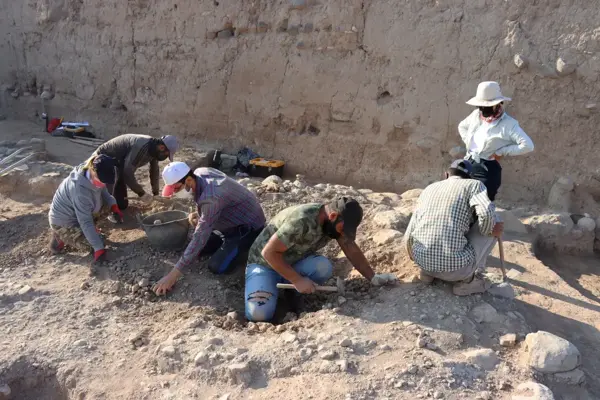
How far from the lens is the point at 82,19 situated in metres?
7.96

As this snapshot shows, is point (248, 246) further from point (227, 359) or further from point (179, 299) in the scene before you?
point (227, 359)

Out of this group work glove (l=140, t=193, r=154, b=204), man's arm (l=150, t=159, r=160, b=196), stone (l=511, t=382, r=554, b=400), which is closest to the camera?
stone (l=511, t=382, r=554, b=400)

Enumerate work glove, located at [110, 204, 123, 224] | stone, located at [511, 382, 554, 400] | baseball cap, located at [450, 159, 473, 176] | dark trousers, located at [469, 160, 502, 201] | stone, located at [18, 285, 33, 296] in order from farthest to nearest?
work glove, located at [110, 204, 123, 224], dark trousers, located at [469, 160, 502, 201], stone, located at [18, 285, 33, 296], baseball cap, located at [450, 159, 473, 176], stone, located at [511, 382, 554, 400]

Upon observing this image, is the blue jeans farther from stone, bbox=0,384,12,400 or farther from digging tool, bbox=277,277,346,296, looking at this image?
stone, bbox=0,384,12,400

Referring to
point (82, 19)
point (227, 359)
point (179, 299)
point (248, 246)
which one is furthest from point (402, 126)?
point (82, 19)

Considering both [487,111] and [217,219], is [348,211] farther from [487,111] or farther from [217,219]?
[487,111]

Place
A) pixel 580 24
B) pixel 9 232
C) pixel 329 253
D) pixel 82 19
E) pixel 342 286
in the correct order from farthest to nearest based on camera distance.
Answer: pixel 82 19 < pixel 580 24 < pixel 9 232 < pixel 329 253 < pixel 342 286

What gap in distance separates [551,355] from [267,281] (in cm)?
167

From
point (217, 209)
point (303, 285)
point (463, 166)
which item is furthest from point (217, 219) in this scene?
point (463, 166)

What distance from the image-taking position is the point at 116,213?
4332mm

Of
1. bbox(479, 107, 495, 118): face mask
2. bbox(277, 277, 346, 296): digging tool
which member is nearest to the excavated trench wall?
bbox(479, 107, 495, 118): face mask

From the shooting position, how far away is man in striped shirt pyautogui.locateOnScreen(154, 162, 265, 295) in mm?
3398

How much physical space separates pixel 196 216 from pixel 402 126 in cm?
286

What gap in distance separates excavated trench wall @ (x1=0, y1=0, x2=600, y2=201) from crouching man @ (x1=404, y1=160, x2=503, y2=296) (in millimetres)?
2539
